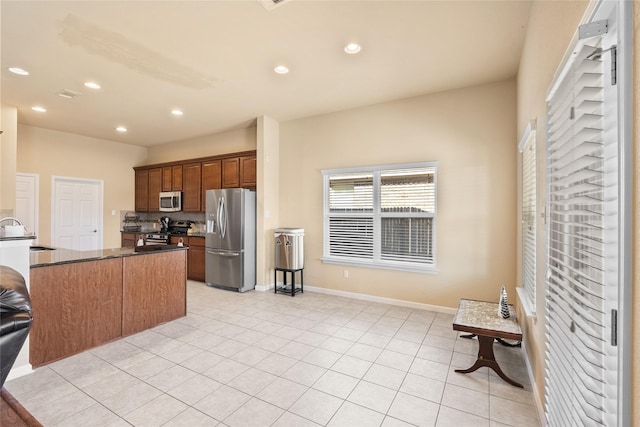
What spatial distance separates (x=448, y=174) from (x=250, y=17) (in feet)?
9.69

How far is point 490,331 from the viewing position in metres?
A: 2.45

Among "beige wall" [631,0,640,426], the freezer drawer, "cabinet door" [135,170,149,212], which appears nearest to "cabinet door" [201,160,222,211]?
the freezer drawer

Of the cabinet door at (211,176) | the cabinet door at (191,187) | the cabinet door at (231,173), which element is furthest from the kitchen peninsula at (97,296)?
the cabinet door at (191,187)

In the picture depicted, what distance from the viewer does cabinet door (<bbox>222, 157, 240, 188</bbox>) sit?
5.61 metres

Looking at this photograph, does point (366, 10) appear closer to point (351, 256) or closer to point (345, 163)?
point (345, 163)

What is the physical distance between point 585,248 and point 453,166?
3.02m

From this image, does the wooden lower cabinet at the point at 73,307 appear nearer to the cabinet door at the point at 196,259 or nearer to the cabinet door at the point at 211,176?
the cabinet door at the point at 196,259

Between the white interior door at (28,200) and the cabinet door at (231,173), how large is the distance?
11.6 ft

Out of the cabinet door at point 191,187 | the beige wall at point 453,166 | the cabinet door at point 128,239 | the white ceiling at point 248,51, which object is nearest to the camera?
the white ceiling at point 248,51

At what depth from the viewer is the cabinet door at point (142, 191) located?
23.2 feet

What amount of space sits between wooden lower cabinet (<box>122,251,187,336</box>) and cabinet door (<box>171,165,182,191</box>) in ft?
10.3

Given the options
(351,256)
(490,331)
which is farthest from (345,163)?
(490,331)

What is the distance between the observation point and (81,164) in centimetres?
632

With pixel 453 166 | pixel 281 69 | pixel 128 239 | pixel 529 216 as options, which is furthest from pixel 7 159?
pixel 529 216
